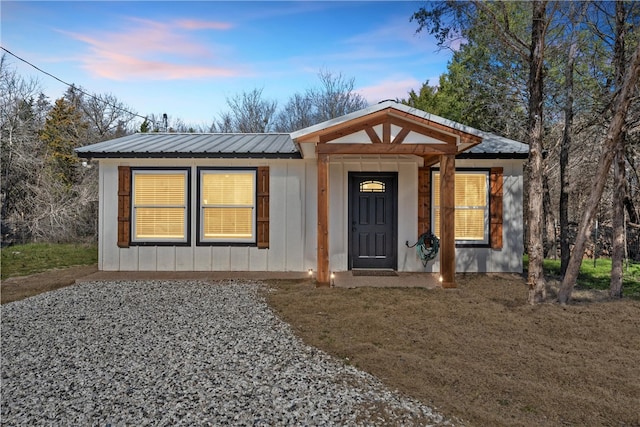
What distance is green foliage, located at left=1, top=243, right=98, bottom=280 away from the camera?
9.53 m

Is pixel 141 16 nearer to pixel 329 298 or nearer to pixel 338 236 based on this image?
pixel 338 236

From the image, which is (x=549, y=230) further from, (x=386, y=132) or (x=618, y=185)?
(x=386, y=132)

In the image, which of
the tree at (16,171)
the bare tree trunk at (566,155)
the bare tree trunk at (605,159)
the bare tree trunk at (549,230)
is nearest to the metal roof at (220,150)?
the bare tree trunk at (566,155)

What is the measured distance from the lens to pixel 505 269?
8.26m

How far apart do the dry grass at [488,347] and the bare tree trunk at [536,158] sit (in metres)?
0.35

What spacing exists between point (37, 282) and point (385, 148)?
714 cm

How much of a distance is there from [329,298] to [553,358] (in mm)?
3079

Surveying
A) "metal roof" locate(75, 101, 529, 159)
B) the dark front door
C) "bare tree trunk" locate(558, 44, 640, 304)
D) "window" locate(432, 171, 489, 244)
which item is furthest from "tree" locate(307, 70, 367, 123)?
"bare tree trunk" locate(558, 44, 640, 304)

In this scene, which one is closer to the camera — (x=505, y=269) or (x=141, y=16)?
(x=505, y=269)

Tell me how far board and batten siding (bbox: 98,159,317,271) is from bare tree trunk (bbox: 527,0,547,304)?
4.03 meters

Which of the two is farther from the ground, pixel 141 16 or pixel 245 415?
pixel 141 16

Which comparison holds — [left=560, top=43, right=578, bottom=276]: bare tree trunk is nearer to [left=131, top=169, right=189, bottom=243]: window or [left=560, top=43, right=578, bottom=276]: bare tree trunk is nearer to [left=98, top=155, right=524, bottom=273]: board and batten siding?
Answer: [left=98, top=155, right=524, bottom=273]: board and batten siding

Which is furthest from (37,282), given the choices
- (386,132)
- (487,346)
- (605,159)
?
(605,159)

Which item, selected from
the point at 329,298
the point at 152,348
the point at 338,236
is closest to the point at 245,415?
the point at 152,348
